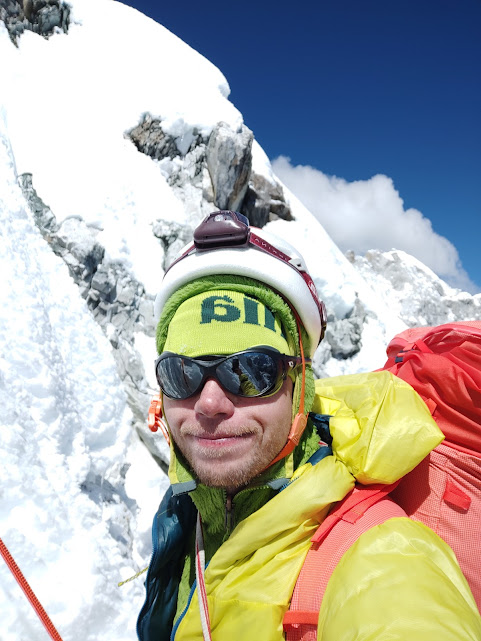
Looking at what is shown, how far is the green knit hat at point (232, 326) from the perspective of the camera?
123cm

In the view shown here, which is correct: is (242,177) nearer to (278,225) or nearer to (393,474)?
(278,225)

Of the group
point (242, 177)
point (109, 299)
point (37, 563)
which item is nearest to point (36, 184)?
point (109, 299)

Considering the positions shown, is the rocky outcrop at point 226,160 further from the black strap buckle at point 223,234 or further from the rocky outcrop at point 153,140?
the black strap buckle at point 223,234

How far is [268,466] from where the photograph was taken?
1219 mm

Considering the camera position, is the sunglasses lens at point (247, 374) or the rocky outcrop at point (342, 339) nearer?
the sunglasses lens at point (247, 374)

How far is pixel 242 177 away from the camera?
466 inches

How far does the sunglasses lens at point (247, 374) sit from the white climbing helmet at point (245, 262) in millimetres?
312

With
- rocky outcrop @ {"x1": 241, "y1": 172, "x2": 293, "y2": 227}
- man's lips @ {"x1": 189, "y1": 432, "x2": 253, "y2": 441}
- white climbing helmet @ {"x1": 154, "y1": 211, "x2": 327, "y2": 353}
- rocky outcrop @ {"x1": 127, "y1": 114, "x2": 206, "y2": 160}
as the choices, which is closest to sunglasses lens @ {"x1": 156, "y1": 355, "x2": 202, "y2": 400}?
man's lips @ {"x1": 189, "y1": 432, "x2": 253, "y2": 441}

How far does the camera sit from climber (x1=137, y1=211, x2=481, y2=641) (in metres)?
0.81

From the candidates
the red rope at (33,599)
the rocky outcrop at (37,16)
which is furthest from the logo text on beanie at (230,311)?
the rocky outcrop at (37,16)

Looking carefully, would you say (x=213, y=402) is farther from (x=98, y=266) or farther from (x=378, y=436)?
(x=98, y=266)

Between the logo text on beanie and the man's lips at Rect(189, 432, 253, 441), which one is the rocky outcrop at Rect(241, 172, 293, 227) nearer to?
the logo text on beanie

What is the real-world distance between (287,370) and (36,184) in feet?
27.6

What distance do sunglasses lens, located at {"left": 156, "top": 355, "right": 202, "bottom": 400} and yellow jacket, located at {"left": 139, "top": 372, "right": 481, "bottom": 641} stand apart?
16.6 inches
